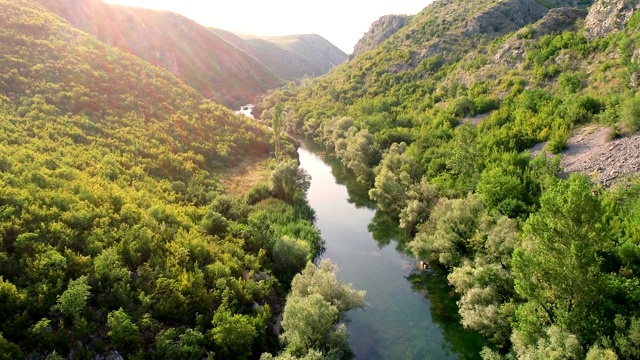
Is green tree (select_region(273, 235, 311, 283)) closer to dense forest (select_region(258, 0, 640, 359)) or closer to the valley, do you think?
the valley

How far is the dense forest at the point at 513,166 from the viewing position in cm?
2261

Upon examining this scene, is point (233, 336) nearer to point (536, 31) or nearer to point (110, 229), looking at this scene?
point (110, 229)

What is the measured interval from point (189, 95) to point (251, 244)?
57677mm

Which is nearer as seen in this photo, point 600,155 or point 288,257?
point 288,257

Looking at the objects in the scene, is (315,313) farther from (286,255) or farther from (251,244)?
(251,244)

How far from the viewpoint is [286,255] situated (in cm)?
3834

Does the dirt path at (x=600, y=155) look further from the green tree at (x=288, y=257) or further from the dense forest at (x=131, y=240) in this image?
the green tree at (x=288, y=257)

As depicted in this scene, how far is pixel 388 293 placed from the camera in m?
37.8

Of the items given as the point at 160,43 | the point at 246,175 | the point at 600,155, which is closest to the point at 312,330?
the point at 600,155

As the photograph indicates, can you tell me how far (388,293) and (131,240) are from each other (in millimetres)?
24869

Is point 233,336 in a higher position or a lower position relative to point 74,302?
lower

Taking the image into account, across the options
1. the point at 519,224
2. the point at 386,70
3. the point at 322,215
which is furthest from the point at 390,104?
A: the point at 519,224

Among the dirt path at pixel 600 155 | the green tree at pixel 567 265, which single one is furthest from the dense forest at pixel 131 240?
the dirt path at pixel 600 155

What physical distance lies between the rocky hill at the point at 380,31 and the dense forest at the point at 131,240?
4884 inches
